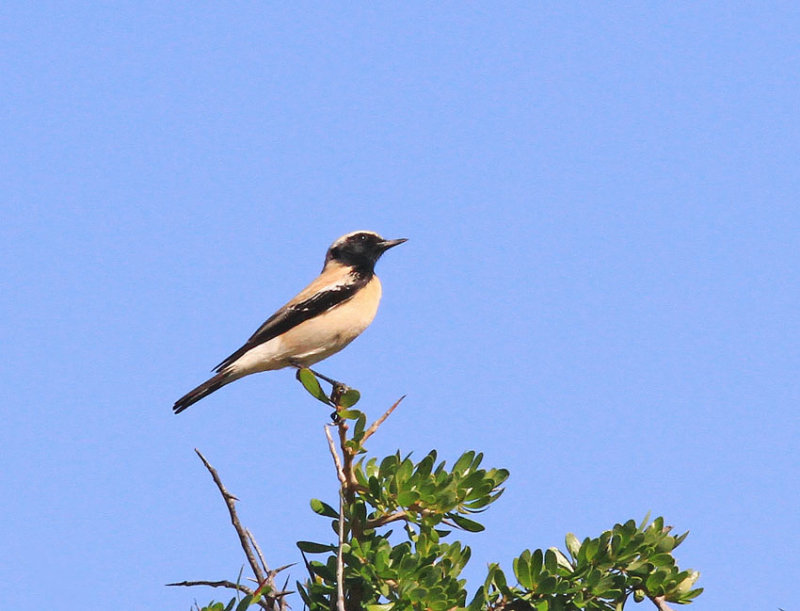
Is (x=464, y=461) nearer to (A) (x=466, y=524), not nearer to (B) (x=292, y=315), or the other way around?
(A) (x=466, y=524)

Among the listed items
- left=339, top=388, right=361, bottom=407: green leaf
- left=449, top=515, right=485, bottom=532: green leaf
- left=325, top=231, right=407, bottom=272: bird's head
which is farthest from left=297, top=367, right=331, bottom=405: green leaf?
left=325, top=231, right=407, bottom=272: bird's head

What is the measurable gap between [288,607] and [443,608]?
0.69 m

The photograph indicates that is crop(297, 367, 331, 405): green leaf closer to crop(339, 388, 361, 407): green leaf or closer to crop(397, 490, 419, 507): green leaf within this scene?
crop(339, 388, 361, 407): green leaf

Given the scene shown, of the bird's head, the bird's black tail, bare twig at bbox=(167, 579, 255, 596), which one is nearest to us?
bare twig at bbox=(167, 579, 255, 596)

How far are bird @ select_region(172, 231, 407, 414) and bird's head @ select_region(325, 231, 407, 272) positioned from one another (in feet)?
1.92

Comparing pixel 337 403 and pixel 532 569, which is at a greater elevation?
pixel 337 403

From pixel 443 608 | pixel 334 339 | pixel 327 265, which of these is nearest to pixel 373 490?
pixel 443 608

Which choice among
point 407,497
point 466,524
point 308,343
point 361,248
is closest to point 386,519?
point 407,497

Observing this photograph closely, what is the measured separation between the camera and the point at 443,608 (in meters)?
4.14

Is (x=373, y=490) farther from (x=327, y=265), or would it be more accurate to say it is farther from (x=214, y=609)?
(x=327, y=265)

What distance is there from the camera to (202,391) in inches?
287

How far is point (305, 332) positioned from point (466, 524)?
315cm

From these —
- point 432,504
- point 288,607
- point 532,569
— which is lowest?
point 288,607

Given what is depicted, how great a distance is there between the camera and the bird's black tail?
285 inches
